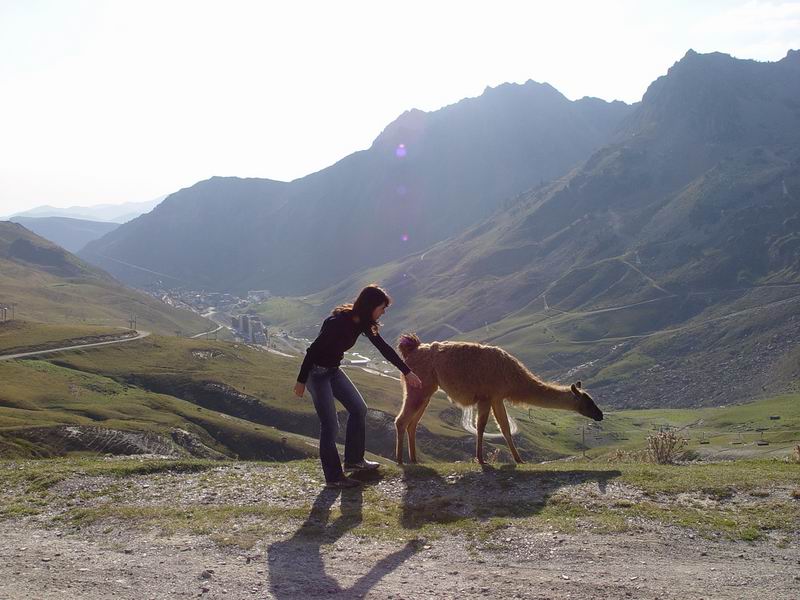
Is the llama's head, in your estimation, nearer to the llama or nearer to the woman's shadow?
the llama

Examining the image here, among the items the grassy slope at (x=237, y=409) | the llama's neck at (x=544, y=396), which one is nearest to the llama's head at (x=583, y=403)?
the llama's neck at (x=544, y=396)

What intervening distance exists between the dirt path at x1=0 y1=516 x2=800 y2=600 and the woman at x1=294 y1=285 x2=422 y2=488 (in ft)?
9.52

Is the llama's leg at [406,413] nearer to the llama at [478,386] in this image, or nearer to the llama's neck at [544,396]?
the llama at [478,386]

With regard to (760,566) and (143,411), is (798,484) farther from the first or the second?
(143,411)

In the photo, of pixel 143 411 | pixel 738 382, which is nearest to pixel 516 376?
pixel 143 411

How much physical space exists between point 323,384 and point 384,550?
4269 mm

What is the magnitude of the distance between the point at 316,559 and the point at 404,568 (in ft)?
4.79

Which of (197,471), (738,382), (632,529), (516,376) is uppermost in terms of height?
(516,376)

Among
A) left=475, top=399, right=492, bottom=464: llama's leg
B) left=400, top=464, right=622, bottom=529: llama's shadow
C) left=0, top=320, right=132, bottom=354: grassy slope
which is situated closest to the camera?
left=400, top=464, right=622, bottom=529: llama's shadow

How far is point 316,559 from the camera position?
35.4ft

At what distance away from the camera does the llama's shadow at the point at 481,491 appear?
1288cm

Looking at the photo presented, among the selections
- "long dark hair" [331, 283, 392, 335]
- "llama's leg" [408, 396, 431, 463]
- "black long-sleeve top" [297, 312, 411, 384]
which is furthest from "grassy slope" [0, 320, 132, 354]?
"long dark hair" [331, 283, 392, 335]

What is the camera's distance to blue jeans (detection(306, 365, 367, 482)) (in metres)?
14.4

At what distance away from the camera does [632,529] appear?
11.7 meters
